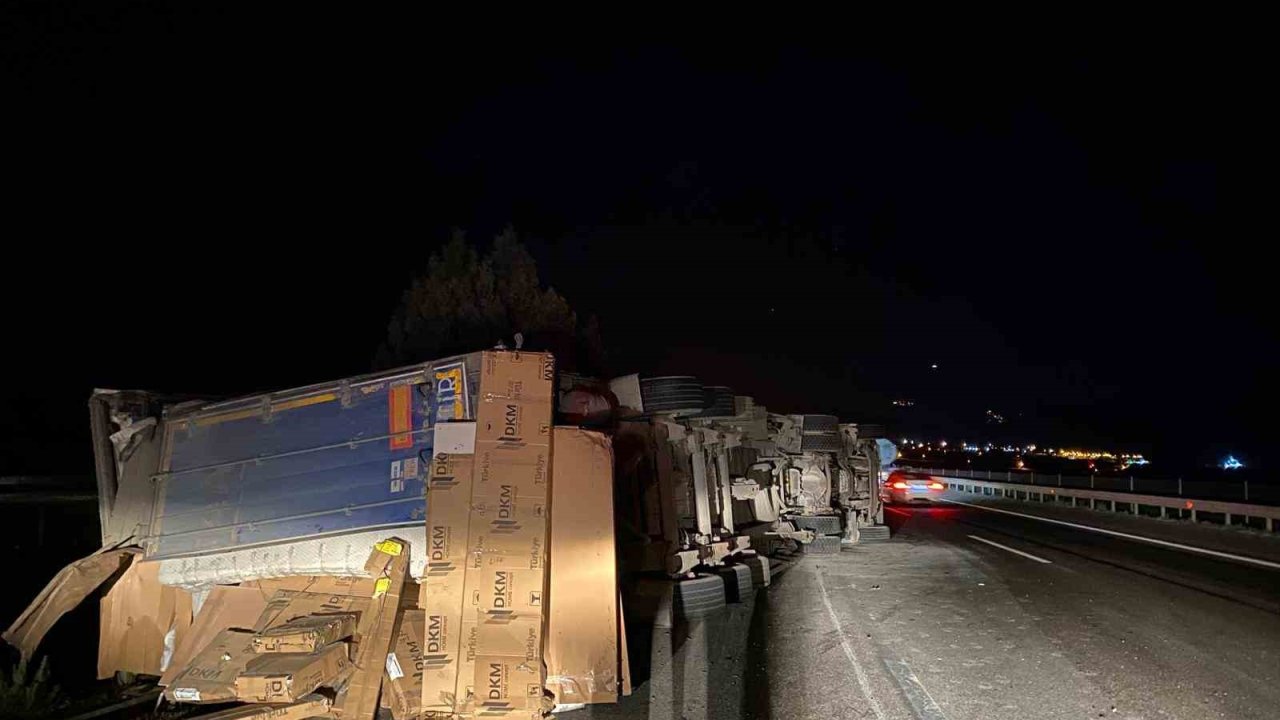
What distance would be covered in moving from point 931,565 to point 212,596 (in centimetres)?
Result: 1092

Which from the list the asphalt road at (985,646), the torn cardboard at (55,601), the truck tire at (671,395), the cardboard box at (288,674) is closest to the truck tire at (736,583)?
the asphalt road at (985,646)

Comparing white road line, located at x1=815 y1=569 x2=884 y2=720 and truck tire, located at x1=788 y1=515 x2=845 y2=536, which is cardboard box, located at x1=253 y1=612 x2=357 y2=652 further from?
truck tire, located at x1=788 y1=515 x2=845 y2=536

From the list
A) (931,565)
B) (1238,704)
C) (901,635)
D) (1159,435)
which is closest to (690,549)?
(901,635)

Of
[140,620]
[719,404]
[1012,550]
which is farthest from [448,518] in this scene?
[1012,550]

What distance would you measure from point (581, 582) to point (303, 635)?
7.00 ft

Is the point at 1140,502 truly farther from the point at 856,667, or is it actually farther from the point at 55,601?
the point at 55,601

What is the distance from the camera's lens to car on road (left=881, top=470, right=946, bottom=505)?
103 feet

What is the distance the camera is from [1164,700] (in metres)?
6.09

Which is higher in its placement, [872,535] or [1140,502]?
[1140,502]

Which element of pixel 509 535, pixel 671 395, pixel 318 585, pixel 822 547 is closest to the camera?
pixel 509 535

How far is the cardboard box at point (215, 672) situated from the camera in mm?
5852

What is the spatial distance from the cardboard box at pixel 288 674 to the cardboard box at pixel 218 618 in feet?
3.11

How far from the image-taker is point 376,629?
19.7 ft

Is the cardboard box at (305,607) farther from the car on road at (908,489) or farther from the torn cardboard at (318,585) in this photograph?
the car on road at (908,489)
